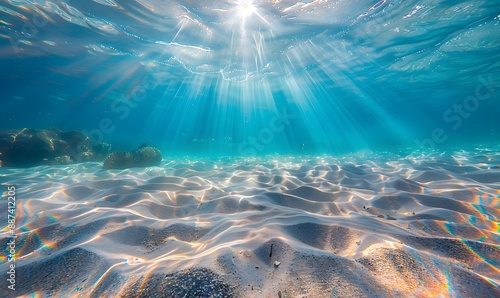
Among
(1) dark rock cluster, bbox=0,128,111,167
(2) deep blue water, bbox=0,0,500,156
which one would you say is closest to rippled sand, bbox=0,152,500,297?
(1) dark rock cluster, bbox=0,128,111,167

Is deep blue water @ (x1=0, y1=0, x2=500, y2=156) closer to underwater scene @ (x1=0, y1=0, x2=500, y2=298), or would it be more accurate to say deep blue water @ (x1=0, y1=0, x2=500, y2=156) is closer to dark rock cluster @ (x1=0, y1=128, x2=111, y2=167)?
underwater scene @ (x1=0, y1=0, x2=500, y2=298)

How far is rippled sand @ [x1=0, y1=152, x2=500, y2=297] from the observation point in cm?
193

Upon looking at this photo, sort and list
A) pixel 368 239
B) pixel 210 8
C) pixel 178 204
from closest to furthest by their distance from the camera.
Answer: pixel 368 239, pixel 178 204, pixel 210 8

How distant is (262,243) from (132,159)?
1209cm

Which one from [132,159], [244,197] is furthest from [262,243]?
[132,159]

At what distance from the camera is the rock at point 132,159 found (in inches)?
454

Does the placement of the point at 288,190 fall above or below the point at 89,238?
above

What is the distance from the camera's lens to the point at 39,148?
12172mm

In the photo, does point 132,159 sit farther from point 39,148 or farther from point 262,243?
point 262,243

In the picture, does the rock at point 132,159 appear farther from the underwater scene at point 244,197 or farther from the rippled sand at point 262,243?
the rippled sand at point 262,243

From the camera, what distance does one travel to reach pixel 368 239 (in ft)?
9.10

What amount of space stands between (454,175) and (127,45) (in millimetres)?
21097

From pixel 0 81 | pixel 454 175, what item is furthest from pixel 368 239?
pixel 0 81

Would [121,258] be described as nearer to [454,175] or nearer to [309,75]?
[454,175]
